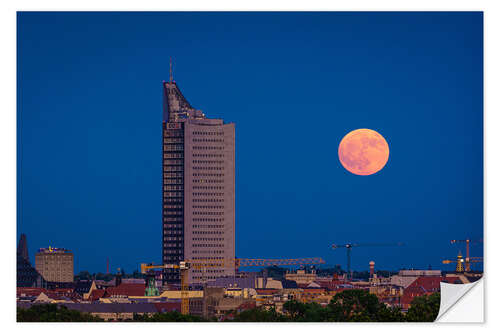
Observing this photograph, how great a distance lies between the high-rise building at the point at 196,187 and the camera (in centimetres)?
2448

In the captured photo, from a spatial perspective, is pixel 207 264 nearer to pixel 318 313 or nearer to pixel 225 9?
pixel 318 313

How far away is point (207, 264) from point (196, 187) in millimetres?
7252

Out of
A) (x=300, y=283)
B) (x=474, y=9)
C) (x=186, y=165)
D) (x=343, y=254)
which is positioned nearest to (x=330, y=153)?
(x=343, y=254)

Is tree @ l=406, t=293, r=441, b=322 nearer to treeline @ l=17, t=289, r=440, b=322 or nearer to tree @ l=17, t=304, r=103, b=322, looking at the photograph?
treeline @ l=17, t=289, r=440, b=322

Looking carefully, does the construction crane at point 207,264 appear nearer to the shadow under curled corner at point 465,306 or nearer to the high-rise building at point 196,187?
the high-rise building at point 196,187

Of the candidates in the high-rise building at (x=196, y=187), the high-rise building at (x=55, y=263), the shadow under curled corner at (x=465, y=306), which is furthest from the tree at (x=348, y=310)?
the high-rise building at (x=55, y=263)

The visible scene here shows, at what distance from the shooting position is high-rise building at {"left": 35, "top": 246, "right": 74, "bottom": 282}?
19312mm

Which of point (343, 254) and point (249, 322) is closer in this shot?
point (249, 322)

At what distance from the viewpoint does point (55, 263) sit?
21859 mm

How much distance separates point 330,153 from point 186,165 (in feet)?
52.3

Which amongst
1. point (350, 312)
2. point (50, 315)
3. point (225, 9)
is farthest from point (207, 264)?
point (225, 9)
